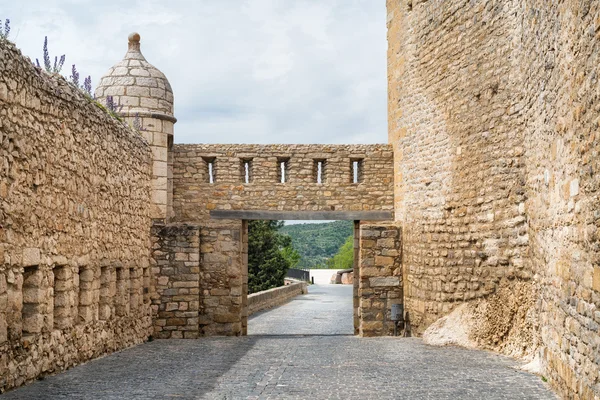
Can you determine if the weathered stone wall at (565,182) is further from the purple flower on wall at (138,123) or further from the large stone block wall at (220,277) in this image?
the purple flower on wall at (138,123)

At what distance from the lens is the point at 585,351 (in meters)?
6.64

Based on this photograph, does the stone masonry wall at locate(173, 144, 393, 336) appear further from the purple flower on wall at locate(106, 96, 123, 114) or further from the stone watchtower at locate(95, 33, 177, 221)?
the purple flower on wall at locate(106, 96, 123, 114)

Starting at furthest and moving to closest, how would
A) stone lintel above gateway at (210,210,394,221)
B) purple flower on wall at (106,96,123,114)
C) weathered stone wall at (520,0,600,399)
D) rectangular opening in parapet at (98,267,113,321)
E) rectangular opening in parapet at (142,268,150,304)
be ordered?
stone lintel above gateway at (210,210,394,221)
purple flower on wall at (106,96,123,114)
rectangular opening in parapet at (142,268,150,304)
rectangular opening in parapet at (98,267,113,321)
weathered stone wall at (520,0,600,399)

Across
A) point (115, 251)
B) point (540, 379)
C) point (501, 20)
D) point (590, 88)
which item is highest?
point (501, 20)

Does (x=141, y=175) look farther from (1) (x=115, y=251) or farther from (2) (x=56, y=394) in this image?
(2) (x=56, y=394)

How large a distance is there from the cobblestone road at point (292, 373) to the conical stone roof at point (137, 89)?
4299 millimetres

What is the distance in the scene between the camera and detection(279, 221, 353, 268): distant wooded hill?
10806 cm

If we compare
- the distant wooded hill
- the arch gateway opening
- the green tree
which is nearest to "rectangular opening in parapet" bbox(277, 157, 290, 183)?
the arch gateway opening

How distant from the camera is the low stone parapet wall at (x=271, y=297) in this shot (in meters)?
21.4

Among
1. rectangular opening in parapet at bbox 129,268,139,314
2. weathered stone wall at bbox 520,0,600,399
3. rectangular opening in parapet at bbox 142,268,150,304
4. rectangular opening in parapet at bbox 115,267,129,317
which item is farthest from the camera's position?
rectangular opening in parapet at bbox 142,268,150,304

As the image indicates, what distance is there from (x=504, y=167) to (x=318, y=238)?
105 m

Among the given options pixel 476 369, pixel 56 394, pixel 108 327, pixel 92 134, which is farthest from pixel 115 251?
pixel 476 369

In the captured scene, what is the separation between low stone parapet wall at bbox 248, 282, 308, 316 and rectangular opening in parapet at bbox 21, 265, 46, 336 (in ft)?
41.6

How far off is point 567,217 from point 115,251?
6310 mm
